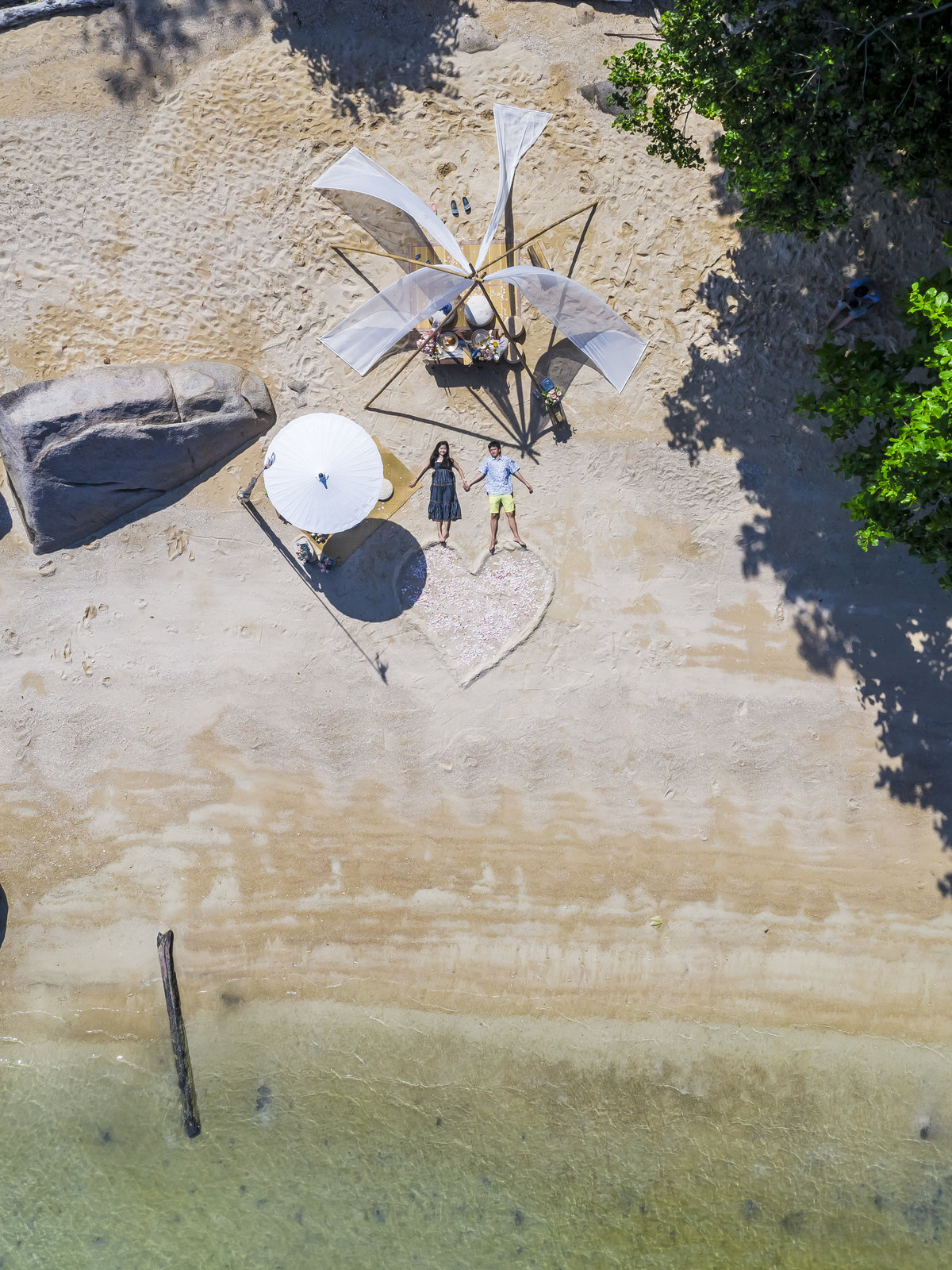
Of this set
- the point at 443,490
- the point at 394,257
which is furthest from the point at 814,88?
the point at 443,490

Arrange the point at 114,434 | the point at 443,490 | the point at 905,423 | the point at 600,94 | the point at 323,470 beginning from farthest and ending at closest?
the point at 443,490 < the point at 600,94 < the point at 114,434 < the point at 323,470 < the point at 905,423

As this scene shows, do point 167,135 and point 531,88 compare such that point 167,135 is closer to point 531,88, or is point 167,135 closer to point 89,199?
point 89,199

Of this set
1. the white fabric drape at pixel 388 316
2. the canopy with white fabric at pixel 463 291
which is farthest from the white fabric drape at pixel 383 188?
the white fabric drape at pixel 388 316

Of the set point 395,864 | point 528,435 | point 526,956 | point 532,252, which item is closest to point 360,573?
point 528,435

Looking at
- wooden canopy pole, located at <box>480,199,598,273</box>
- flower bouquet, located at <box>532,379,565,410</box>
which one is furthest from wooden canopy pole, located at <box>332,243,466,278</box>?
flower bouquet, located at <box>532,379,565,410</box>

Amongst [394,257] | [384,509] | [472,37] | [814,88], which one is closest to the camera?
[814,88]

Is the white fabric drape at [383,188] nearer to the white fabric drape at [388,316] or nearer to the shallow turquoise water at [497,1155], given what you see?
the white fabric drape at [388,316]

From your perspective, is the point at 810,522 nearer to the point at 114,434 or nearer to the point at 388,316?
the point at 388,316
